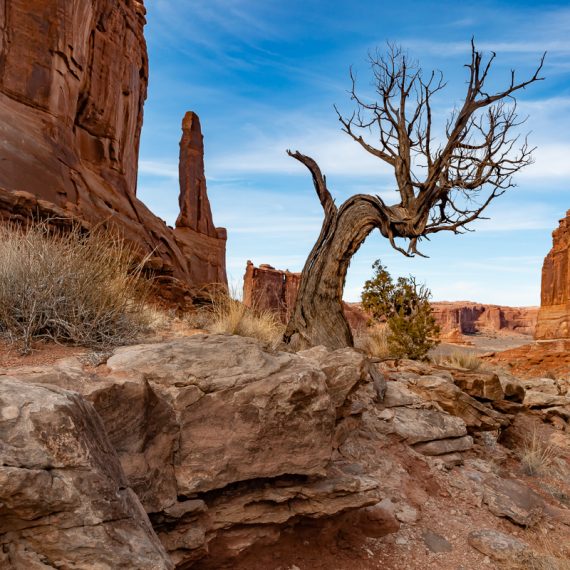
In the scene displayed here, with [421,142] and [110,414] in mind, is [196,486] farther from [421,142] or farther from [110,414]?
[421,142]

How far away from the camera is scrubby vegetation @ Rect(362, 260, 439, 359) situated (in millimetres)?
10688

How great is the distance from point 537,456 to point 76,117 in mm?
20419

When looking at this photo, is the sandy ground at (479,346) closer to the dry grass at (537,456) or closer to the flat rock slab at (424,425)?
the dry grass at (537,456)

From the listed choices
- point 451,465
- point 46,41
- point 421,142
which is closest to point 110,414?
point 451,465

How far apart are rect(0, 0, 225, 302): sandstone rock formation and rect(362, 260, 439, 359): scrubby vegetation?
5.31 metres

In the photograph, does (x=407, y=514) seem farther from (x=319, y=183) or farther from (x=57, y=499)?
(x=319, y=183)

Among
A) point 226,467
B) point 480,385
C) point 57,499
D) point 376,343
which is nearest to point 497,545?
point 226,467

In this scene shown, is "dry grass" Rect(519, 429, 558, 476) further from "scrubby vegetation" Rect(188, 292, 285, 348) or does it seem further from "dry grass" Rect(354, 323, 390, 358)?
"scrubby vegetation" Rect(188, 292, 285, 348)

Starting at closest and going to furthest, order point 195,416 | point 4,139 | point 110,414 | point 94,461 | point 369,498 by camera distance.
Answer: point 94,461 → point 110,414 → point 195,416 → point 369,498 → point 4,139

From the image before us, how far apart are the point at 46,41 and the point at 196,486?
17.7 metres

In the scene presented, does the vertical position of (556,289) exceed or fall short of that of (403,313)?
it exceeds it

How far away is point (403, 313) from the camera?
11.6 m

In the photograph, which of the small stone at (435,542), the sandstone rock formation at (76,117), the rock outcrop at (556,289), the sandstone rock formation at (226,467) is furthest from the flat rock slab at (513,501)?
the rock outcrop at (556,289)

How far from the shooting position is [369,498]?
4191 millimetres
